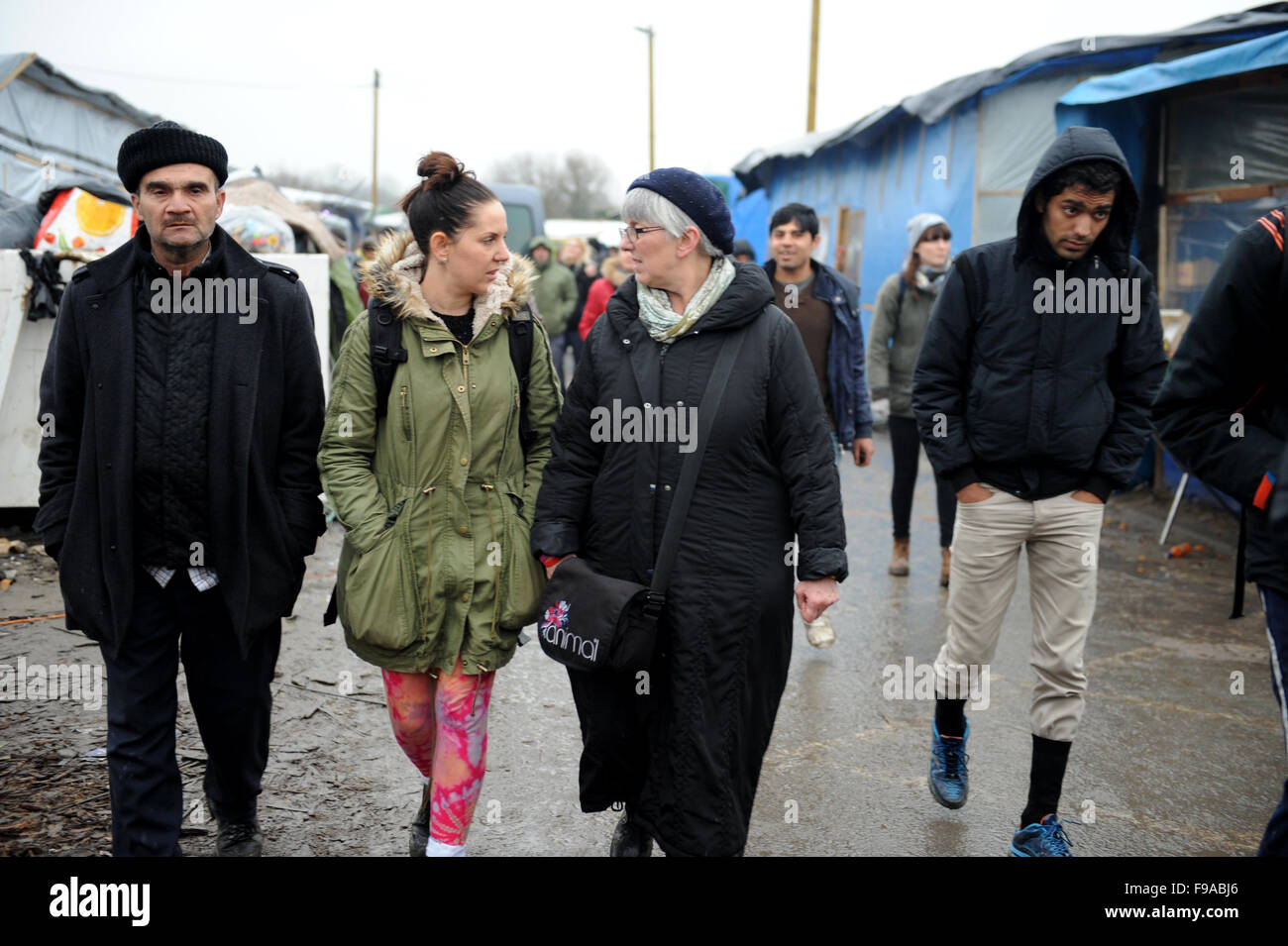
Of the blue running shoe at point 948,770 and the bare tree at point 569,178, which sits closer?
the blue running shoe at point 948,770

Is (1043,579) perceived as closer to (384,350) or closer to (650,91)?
(384,350)

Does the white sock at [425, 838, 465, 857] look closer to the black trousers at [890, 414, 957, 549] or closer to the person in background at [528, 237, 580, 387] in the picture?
the black trousers at [890, 414, 957, 549]

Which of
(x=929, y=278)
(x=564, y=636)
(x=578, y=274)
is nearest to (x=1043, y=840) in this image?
A: (x=564, y=636)

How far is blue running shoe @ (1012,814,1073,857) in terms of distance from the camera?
3.46m

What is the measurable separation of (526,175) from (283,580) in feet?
228

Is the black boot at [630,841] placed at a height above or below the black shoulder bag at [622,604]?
below

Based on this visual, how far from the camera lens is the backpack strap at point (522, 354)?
3.27 meters

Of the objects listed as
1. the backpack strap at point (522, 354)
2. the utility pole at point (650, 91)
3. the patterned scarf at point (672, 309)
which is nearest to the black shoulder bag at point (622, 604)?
the patterned scarf at point (672, 309)

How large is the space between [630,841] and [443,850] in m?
0.56

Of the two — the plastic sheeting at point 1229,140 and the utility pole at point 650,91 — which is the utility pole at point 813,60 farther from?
the utility pole at point 650,91

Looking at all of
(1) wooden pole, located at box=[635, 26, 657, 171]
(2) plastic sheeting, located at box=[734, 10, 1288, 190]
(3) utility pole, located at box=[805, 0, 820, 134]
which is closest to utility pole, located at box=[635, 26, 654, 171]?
(1) wooden pole, located at box=[635, 26, 657, 171]

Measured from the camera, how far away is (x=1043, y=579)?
3.71 meters

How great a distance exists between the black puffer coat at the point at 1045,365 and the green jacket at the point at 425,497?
1.47 m

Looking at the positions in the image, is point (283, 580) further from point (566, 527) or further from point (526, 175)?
point (526, 175)
